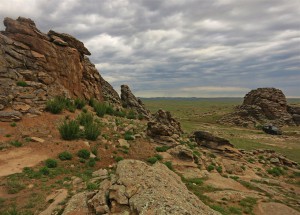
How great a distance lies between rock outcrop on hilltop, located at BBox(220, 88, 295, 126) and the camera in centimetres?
7431

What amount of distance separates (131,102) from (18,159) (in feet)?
99.4

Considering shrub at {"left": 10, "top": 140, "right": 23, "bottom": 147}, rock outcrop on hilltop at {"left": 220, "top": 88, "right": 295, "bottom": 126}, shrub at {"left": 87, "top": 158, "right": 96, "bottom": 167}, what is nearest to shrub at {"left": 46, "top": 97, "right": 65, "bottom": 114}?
shrub at {"left": 10, "top": 140, "right": 23, "bottom": 147}

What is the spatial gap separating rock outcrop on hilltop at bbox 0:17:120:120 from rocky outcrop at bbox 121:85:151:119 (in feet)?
28.1

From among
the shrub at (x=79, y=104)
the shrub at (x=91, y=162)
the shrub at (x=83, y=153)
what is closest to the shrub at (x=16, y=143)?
the shrub at (x=83, y=153)

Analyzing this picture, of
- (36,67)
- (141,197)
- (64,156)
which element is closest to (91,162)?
(64,156)

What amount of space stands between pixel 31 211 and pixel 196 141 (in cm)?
2263

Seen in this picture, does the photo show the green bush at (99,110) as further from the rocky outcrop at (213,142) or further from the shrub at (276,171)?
the shrub at (276,171)

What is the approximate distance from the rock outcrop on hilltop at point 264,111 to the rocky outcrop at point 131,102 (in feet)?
119

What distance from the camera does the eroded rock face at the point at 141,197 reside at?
9.04 metres

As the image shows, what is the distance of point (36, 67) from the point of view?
108 ft

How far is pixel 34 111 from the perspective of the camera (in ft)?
89.5

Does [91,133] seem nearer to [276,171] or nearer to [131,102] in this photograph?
[276,171]

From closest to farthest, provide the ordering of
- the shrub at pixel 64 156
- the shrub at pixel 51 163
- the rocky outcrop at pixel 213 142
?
the shrub at pixel 51 163, the shrub at pixel 64 156, the rocky outcrop at pixel 213 142

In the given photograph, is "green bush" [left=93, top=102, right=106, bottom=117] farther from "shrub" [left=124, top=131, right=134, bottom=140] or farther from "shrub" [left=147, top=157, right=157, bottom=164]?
"shrub" [left=147, top=157, right=157, bottom=164]
